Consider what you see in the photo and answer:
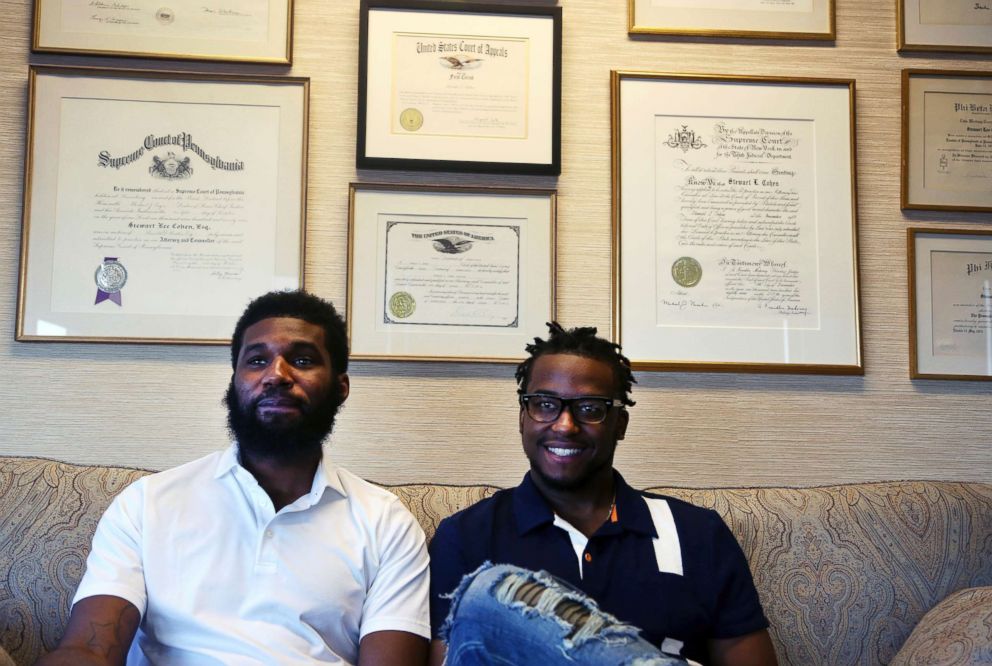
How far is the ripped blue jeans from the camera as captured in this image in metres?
1.09

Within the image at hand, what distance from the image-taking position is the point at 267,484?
1742 millimetres

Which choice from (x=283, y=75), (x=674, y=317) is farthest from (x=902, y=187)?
(x=283, y=75)

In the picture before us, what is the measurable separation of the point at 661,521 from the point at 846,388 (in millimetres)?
851

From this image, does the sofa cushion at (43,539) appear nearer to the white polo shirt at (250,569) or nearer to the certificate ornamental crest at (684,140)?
the white polo shirt at (250,569)

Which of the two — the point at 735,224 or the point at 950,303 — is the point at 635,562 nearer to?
the point at 735,224

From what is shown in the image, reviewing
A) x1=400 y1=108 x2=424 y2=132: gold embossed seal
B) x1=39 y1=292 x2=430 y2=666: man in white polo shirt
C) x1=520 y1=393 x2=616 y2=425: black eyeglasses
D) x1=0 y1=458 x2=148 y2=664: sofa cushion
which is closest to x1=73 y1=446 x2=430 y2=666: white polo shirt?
x1=39 y1=292 x2=430 y2=666: man in white polo shirt

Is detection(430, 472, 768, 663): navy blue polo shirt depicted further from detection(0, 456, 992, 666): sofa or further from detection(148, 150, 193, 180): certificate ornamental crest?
detection(148, 150, 193, 180): certificate ornamental crest

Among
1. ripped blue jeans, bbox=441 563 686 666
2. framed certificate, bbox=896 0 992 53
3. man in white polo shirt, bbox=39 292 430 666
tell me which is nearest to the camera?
ripped blue jeans, bbox=441 563 686 666

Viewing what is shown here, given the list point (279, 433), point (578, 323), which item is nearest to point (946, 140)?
point (578, 323)

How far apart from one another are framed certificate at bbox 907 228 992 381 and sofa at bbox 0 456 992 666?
1.40 feet

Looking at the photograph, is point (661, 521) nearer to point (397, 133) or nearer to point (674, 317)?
point (674, 317)

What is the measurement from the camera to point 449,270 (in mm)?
2264

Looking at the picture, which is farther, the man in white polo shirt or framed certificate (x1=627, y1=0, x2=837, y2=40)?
framed certificate (x1=627, y1=0, x2=837, y2=40)

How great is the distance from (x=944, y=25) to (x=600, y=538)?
1.76 metres
